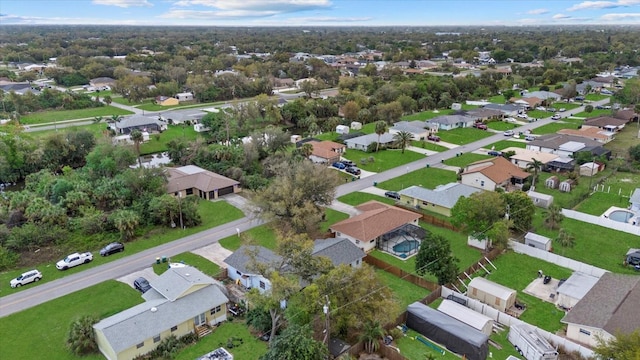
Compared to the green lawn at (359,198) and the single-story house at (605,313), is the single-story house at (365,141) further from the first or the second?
the single-story house at (605,313)

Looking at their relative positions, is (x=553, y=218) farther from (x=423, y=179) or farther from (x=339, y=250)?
(x=339, y=250)

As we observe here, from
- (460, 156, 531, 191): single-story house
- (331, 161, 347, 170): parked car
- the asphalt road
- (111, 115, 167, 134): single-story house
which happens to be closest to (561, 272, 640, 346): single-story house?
(460, 156, 531, 191): single-story house

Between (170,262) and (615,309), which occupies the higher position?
(615,309)

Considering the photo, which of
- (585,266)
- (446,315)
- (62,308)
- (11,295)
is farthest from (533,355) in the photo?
(11,295)

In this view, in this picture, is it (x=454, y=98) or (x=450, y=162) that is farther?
(x=454, y=98)

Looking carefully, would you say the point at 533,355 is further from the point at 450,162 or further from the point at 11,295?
the point at 450,162
